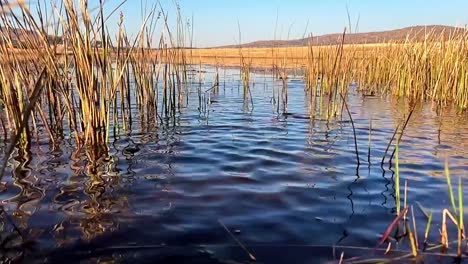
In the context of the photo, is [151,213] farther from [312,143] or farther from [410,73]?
[410,73]

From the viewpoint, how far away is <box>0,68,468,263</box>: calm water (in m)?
2.15

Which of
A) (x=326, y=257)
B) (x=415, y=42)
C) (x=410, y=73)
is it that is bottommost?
(x=326, y=257)

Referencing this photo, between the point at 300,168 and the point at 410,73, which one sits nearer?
the point at 300,168

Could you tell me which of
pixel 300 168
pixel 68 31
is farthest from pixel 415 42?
pixel 68 31

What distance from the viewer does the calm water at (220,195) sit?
2.15 m

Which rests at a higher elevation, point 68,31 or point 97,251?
point 68,31

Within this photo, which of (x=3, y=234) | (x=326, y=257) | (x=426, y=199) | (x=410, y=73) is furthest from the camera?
(x=410, y=73)

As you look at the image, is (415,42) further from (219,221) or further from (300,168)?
(219,221)

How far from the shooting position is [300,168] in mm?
3703

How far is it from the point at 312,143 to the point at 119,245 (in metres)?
3.11

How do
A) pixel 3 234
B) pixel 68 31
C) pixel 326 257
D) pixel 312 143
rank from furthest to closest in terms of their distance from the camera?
pixel 312 143 < pixel 68 31 < pixel 3 234 < pixel 326 257

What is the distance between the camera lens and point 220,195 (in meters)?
2.95

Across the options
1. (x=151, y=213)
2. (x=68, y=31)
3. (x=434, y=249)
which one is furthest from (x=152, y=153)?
(x=434, y=249)

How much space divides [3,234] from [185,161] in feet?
6.31
